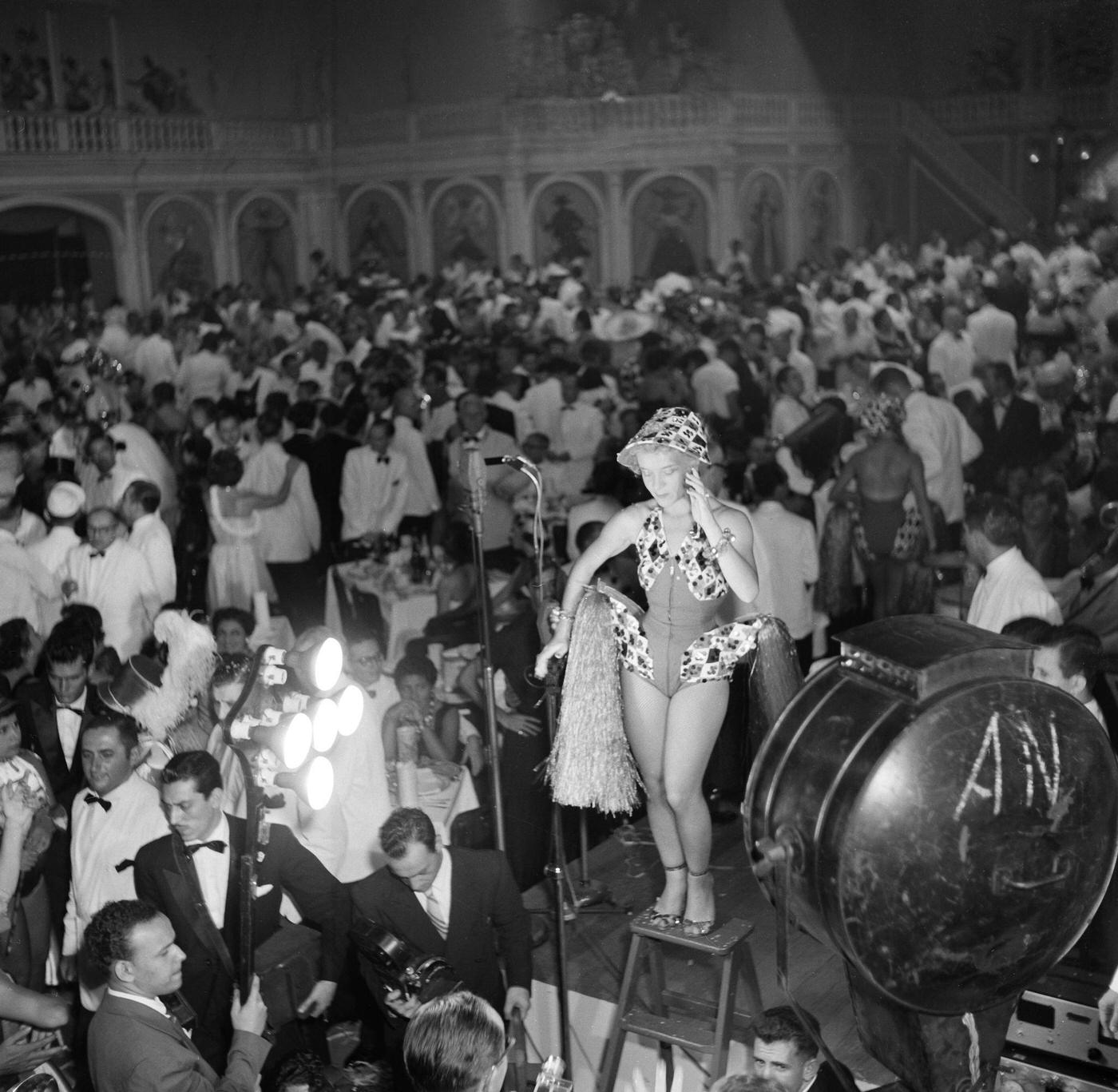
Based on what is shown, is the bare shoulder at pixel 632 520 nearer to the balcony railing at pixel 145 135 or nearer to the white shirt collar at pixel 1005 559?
the white shirt collar at pixel 1005 559

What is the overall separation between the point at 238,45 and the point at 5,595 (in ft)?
66.7

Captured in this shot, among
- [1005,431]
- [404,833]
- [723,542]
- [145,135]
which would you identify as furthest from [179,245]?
[723,542]

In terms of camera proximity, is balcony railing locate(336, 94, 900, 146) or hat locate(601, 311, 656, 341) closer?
hat locate(601, 311, 656, 341)

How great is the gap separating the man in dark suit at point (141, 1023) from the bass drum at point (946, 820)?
184 cm

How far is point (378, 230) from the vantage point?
26.0 m

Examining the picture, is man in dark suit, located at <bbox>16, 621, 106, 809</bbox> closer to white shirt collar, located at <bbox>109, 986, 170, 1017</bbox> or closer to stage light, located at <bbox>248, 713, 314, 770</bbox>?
white shirt collar, located at <bbox>109, 986, 170, 1017</bbox>

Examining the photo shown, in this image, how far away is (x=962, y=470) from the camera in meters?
8.88

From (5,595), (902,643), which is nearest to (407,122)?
(5,595)

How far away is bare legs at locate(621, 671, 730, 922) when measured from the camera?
3680 millimetres

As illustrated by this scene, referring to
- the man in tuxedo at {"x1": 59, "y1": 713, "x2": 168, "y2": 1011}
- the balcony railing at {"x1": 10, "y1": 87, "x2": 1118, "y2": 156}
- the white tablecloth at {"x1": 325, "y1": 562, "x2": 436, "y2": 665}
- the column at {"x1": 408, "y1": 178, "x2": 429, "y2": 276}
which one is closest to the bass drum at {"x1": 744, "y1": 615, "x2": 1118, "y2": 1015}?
the man in tuxedo at {"x1": 59, "y1": 713, "x2": 168, "y2": 1011}

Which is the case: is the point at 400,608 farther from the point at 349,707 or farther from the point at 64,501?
the point at 349,707

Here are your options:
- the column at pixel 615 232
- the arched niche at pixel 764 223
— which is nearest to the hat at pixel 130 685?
the arched niche at pixel 764 223

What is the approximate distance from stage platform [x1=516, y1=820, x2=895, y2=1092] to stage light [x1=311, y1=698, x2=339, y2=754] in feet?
5.40

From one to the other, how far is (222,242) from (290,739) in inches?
878
